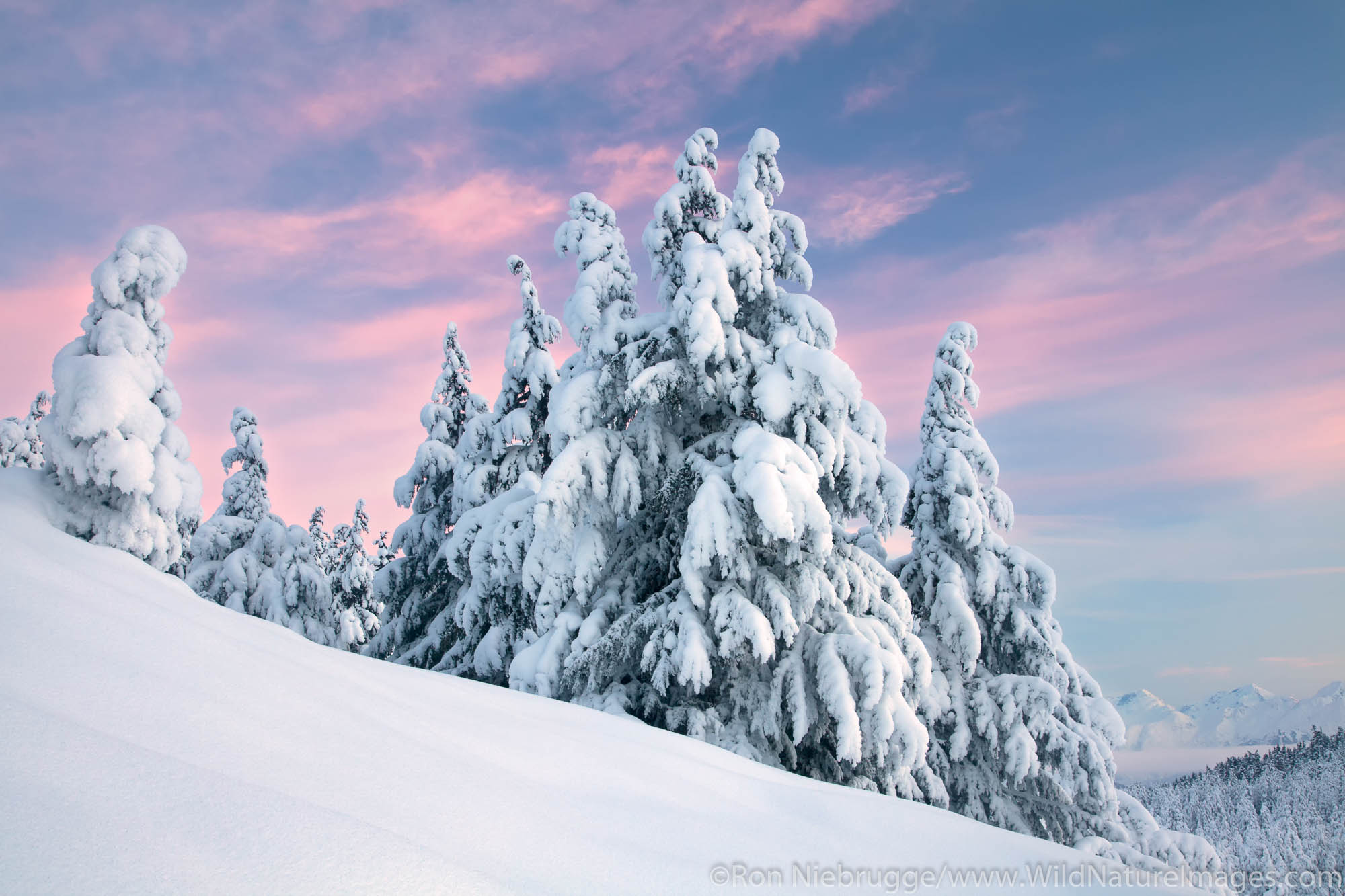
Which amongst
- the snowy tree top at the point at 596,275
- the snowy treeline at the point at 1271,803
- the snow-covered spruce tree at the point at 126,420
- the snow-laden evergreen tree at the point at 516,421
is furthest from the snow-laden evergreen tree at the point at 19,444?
the snowy treeline at the point at 1271,803

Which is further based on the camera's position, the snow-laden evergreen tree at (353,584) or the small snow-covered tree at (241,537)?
the snow-laden evergreen tree at (353,584)

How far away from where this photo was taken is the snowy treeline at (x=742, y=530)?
8172 millimetres

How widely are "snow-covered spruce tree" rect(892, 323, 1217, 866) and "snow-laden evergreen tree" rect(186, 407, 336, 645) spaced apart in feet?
58.2

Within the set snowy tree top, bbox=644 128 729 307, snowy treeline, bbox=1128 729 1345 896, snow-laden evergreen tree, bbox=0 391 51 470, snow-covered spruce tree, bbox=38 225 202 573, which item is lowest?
snowy treeline, bbox=1128 729 1345 896

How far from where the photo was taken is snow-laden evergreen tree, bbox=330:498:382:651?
25.5 metres

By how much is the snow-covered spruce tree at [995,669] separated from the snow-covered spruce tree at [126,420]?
12527mm

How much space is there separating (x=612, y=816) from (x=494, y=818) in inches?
27.5

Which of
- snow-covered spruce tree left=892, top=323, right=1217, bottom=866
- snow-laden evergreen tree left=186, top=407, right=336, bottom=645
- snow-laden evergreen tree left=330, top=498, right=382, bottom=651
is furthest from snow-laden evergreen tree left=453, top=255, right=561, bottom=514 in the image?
snow-covered spruce tree left=892, top=323, right=1217, bottom=866

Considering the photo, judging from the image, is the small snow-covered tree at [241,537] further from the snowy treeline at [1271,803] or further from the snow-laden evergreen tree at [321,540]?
the snowy treeline at [1271,803]

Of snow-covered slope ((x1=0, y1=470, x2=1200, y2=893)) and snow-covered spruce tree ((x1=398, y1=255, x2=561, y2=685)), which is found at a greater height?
snow-covered spruce tree ((x1=398, y1=255, x2=561, y2=685))

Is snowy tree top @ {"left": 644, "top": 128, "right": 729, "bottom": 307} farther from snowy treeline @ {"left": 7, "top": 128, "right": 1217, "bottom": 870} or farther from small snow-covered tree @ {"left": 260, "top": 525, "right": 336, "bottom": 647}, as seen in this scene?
small snow-covered tree @ {"left": 260, "top": 525, "right": 336, "bottom": 647}

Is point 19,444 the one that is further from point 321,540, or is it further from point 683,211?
point 683,211

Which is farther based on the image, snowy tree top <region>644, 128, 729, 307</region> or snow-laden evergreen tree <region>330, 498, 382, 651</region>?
snow-laden evergreen tree <region>330, 498, 382, 651</region>

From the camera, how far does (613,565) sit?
1038cm
